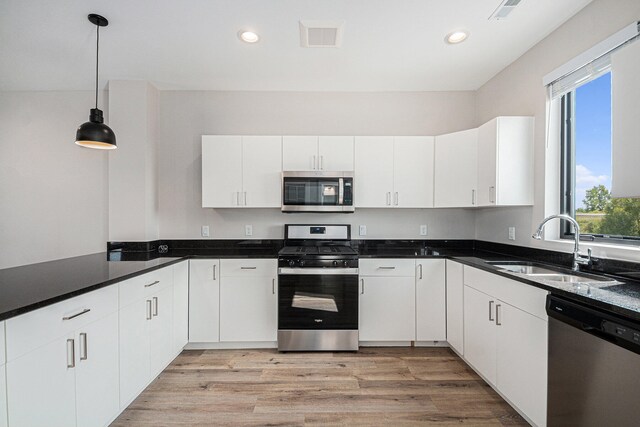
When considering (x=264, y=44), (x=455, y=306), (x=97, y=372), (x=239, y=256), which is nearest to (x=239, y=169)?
(x=239, y=256)

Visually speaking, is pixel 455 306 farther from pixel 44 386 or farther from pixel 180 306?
pixel 44 386

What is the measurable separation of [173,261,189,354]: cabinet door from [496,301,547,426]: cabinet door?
2555 millimetres

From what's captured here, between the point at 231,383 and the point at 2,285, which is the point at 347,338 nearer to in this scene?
the point at 231,383

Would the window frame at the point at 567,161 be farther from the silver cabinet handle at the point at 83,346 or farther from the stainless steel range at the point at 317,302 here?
the silver cabinet handle at the point at 83,346

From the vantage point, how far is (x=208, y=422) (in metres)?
1.89

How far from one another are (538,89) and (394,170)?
133cm

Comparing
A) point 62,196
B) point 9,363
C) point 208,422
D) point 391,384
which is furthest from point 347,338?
point 62,196

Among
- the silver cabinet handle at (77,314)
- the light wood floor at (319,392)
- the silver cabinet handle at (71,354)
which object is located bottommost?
the light wood floor at (319,392)

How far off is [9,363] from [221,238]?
223 cm

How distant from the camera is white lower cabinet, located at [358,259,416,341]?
9.45 feet

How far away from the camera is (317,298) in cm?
277

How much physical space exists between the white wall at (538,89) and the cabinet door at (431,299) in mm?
721

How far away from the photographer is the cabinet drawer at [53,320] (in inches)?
46.9

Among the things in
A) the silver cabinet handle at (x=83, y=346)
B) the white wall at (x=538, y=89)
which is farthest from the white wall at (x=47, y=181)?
the white wall at (x=538, y=89)
